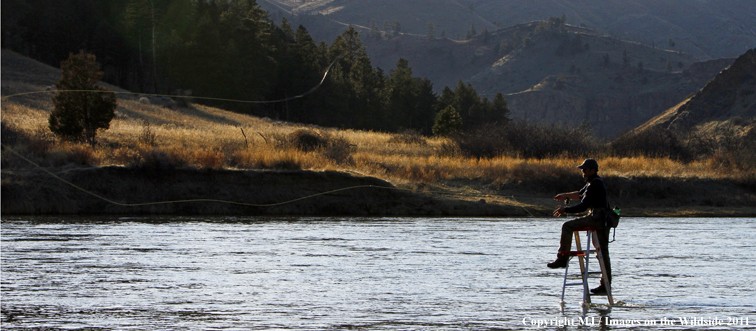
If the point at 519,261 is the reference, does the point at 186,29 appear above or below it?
above

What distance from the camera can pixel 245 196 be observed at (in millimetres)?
28109

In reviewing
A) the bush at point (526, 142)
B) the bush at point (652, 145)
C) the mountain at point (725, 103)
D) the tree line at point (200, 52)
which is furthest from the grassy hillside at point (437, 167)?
the tree line at point (200, 52)

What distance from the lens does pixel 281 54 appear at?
92375 mm

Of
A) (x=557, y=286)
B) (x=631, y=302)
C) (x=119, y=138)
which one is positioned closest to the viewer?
(x=631, y=302)

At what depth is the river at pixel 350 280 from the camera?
8.86 meters

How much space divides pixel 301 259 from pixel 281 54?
80.4m

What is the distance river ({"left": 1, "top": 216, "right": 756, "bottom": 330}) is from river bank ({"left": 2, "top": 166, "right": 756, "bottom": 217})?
6203mm

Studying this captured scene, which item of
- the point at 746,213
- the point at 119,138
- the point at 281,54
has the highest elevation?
the point at 281,54

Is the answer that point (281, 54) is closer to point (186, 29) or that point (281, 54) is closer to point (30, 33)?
point (186, 29)

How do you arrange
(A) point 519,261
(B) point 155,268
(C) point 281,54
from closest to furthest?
(B) point 155,268
(A) point 519,261
(C) point 281,54

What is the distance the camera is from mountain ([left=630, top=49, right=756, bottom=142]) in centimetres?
7262

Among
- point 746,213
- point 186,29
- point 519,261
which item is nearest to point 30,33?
point 186,29

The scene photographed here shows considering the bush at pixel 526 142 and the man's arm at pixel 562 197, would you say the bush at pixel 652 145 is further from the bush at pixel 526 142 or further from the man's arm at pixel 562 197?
the man's arm at pixel 562 197

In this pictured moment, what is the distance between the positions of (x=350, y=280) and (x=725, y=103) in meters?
74.0
